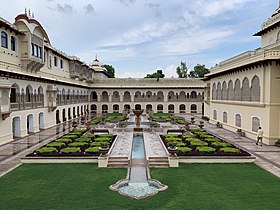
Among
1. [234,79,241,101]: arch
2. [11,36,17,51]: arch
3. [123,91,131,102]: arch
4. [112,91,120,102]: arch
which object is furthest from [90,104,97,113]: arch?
[234,79,241,101]: arch

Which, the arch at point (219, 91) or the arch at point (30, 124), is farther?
the arch at point (219, 91)

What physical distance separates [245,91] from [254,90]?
5.95 ft

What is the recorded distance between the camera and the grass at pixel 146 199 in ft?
29.0

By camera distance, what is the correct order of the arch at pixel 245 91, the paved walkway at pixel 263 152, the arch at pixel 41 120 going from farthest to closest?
the arch at pixel 41 120
the arch at pixel 245 91
the paved walkway at pixel 263 152

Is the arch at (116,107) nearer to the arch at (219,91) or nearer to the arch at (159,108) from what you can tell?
the arch at (159,108)

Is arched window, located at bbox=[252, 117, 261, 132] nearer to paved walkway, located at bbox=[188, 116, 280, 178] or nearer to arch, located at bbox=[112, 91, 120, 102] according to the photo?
paved walkway, located at bbox=[188, 116, 280, 178]

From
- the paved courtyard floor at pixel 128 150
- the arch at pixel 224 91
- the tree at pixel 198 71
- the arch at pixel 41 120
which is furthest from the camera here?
the tree at pixel 198 71

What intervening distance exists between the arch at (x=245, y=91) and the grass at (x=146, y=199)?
10.9m

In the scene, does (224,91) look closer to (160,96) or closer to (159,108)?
(159,108)

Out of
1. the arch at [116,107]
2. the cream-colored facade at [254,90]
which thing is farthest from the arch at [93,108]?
the cream-colored facade at [254,90]

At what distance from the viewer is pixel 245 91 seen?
23.8 meters

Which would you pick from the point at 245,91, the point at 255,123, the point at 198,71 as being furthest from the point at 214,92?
the point at 198,71

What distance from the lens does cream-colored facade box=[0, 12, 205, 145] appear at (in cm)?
2147

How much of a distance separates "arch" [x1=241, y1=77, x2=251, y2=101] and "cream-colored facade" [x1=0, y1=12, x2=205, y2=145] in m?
19.9
